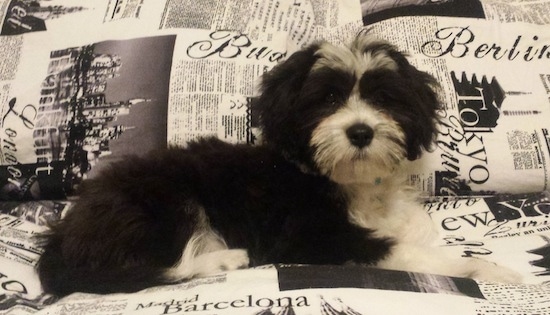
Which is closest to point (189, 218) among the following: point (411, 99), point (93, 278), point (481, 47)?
point (93, 278)

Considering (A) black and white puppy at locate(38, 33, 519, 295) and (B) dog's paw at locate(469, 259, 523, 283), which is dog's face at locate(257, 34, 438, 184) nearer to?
(A) black and white puppy at locate(38, 33, 519, 295)

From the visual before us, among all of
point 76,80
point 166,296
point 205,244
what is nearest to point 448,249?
point 205,244

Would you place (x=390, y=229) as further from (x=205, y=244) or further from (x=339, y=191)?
(x=205, y=244)

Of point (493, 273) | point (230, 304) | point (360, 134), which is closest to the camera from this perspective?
point (230, 304)

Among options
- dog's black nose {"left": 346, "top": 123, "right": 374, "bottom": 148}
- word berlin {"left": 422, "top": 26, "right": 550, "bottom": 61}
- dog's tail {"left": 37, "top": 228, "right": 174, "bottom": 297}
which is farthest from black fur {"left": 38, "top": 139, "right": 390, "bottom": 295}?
word berlin {"left": 422, "top": 26, "right": 550, "bottom": 61}

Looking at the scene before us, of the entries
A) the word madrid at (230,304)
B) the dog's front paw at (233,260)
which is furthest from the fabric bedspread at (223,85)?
the word madrid at (230,304)

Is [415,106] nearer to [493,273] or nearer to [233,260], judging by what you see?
[493,273]

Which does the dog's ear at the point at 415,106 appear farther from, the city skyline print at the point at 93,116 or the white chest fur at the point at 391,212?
the city skyline print at the point at 93,116

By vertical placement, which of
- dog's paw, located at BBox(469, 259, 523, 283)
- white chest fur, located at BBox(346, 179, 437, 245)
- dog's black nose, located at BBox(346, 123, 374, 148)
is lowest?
white chest fur, located at BBox(346, 179, 437, 245)
